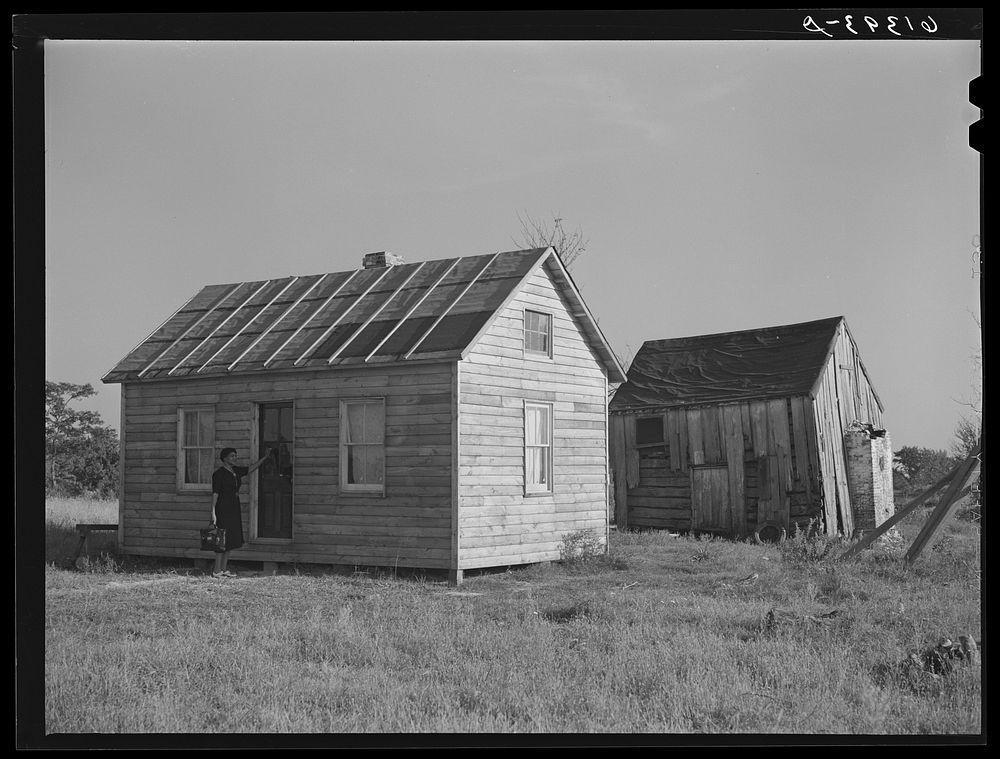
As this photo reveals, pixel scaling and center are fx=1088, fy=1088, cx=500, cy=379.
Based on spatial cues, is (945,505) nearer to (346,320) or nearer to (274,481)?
(346,320)

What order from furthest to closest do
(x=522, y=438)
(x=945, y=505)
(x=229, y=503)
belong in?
(x=522, y=438) → (x=229, y=503) → (x=945, y=505)

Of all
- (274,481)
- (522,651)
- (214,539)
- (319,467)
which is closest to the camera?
(522,651)

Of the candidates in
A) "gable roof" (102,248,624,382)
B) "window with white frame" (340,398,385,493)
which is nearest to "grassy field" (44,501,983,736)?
"window with white frame" (340,398,385,493)

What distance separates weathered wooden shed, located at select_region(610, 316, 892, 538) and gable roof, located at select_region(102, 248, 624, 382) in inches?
253

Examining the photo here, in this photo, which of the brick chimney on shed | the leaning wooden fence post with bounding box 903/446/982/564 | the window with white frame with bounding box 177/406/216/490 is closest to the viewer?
the leaning wooden fence post with bounding box 903/446/982/564

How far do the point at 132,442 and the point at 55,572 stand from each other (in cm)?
322

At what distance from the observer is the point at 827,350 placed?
26.4 meters

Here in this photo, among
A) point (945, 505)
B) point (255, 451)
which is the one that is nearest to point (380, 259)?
point (255, 451)

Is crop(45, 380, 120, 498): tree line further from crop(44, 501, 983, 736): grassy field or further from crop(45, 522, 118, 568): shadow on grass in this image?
crop(44, 501, 983, 736): grassy field

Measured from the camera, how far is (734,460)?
26.3 meters

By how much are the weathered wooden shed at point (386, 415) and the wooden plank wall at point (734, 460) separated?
6.23 metres

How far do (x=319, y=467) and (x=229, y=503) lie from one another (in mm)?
1591

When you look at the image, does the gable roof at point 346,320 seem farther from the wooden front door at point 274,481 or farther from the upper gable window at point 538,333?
the wooden front door at point 274,481

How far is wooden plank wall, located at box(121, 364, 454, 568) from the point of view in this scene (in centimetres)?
1723
